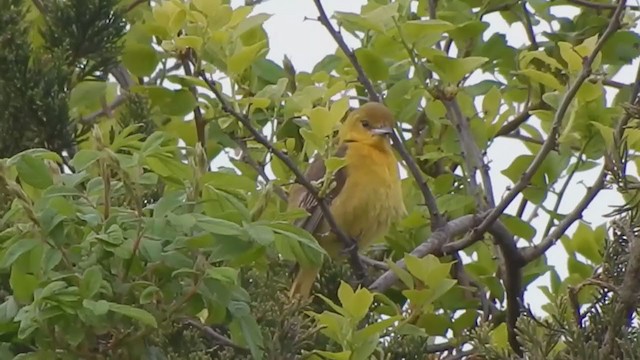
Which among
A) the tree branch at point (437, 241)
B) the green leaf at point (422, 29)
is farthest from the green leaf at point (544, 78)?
the tree branch at point (437, 241)

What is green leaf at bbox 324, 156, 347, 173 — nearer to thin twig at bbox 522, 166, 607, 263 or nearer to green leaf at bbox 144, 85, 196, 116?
green leaf at bbox 144, 85, 196, 116

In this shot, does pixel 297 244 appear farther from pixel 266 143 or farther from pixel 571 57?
pixel 571 57

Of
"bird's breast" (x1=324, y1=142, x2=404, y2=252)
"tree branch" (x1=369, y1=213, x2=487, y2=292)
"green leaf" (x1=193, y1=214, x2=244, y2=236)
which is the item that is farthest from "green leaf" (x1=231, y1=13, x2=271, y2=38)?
"green leaf" (x1=193, y1=214, x2=244, y2=236)

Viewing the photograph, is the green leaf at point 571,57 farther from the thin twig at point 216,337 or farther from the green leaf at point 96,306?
the green leaf at point 96,306

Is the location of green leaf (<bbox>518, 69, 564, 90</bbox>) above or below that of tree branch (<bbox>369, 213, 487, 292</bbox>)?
above

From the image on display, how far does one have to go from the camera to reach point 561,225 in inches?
133

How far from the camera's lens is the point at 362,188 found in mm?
4586

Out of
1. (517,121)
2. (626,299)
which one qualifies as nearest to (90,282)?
(626,299)

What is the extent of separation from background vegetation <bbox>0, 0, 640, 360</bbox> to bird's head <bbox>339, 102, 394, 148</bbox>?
0.10 meters

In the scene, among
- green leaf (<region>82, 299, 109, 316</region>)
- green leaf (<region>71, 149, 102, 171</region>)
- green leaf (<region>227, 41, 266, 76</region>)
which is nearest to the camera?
green leaf (<region>82, 299, 109, 316</region>)

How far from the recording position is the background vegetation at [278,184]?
2.19 metres

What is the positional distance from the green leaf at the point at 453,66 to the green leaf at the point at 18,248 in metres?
1.53

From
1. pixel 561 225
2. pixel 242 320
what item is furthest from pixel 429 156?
pixel 242 320

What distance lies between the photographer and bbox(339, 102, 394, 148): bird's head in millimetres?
4198
